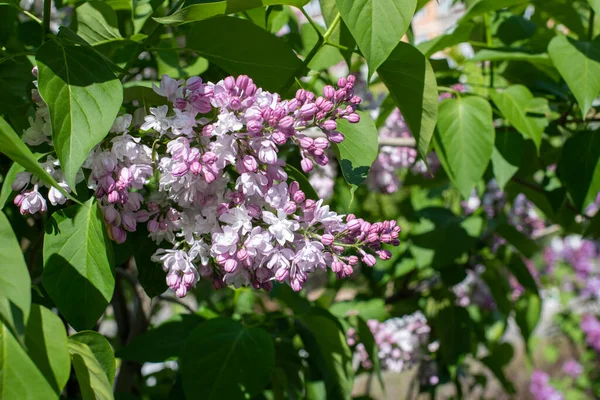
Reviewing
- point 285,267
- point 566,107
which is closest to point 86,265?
point 285,267

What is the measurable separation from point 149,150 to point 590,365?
208 inches

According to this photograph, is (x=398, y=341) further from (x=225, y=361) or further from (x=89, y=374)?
(x=89, y=374)

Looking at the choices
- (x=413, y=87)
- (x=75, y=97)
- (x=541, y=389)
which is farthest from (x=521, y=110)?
(x=541, y=389)

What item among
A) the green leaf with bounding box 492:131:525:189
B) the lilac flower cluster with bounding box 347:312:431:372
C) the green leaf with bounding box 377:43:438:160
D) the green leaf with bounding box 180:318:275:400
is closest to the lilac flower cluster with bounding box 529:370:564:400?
the lilac flower cluster with bounding box 347:312:431:372

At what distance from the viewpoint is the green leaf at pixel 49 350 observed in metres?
0.56

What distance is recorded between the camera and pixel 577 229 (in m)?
1.77

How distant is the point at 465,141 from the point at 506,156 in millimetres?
145

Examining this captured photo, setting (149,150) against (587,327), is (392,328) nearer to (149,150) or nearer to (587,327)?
(149,150)

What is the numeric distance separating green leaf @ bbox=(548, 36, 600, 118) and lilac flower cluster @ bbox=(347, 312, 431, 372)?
104 centimetres

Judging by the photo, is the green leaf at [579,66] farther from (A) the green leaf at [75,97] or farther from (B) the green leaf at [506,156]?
(A) the green leaf at [75,97]

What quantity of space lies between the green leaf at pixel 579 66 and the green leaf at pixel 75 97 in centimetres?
63

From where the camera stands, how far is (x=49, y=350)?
56 cm

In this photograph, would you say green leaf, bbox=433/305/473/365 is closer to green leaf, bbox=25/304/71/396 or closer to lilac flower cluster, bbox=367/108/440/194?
lilac flower cluster, bbox=367/108/440/194

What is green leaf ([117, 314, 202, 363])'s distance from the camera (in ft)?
3.48
